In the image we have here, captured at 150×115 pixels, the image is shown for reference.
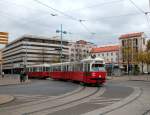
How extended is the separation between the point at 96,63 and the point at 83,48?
87.8 m

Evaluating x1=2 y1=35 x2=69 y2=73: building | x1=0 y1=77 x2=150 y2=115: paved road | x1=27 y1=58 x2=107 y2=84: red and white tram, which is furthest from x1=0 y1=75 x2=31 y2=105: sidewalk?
x1=2 y1=35 x2=69 y2=73: building

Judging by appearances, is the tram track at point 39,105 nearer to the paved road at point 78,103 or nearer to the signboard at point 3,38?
the paved road at point 78,103

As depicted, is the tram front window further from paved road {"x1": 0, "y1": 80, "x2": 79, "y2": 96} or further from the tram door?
paved road {"x1": 0, "y1": 80, "x2": 79, "y2": 96}

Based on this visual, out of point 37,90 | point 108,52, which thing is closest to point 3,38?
point 37,90

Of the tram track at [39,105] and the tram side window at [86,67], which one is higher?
the tram side window at [86,67]

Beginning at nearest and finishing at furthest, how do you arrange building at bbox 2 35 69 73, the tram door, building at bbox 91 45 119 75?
the tram door < building at bbox 91 45 119 75 < building at bbox 2 35 69 73

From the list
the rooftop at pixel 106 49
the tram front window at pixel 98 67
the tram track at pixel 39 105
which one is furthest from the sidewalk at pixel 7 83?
the rooftop at pixel 106 49

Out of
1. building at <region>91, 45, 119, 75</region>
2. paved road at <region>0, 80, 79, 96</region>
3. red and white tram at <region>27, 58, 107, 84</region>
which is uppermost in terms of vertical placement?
building at <region>91, 45, 119, 75</region>

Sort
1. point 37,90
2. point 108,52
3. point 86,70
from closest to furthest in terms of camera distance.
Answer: point 37,90, point 86,70, point 108,52

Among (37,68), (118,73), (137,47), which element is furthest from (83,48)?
(37,68)

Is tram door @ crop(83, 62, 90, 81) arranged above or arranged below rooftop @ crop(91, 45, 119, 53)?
below

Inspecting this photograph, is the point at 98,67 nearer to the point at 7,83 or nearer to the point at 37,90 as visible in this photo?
the point at 37,90

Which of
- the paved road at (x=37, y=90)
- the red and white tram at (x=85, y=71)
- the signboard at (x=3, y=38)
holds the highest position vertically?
the signboard at (x=3, y=38)

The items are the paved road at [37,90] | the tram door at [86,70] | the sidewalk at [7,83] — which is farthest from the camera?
the tram door at [86,70]
